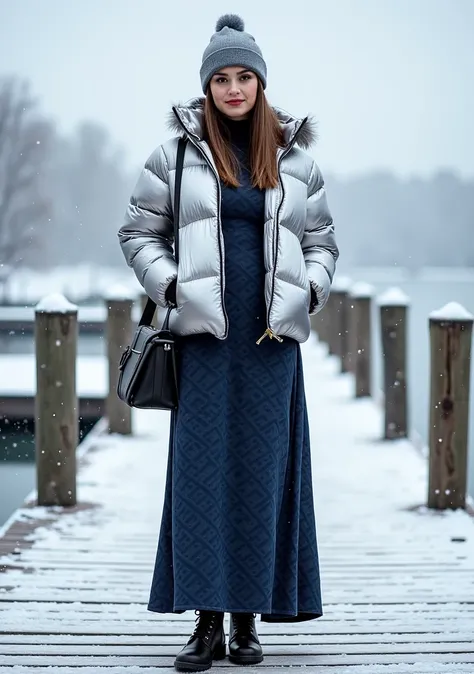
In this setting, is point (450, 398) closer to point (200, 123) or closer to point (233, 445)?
point (233, 445)

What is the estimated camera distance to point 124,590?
3.96 m

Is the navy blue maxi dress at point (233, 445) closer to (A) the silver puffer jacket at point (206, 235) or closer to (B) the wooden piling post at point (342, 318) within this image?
(A) the silver puffer jacket at point (206, 235)

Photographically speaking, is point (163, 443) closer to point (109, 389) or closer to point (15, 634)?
point (109, 389)

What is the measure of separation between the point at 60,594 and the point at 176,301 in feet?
4.52

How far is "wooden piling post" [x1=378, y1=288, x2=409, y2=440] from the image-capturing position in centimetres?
715

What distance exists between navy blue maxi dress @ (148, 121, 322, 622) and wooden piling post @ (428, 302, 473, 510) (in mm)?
2158

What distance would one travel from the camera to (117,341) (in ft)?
24.8

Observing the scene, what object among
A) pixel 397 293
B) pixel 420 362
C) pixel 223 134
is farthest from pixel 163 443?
pixel 420 362

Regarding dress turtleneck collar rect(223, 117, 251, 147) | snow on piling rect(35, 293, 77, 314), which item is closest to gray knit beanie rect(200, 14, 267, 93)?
dress turtleneck collar rect(223, 117, 251, 147)

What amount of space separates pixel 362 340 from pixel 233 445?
648 cm

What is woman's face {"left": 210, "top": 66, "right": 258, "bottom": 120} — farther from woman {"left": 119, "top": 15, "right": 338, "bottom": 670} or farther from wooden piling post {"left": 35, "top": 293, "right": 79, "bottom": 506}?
wooden piling post {"left": 35, "top": 293, "right": 79, "bottom": 506}

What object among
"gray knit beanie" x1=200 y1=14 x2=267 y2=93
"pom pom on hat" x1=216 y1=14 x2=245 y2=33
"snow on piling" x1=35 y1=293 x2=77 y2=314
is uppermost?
"pom pom on hat" x1=216 y1=14 x2=245 y2=33

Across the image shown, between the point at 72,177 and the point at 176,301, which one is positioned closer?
the point at 176,301

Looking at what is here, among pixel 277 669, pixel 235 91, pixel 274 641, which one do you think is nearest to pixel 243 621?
pixel 277 669
